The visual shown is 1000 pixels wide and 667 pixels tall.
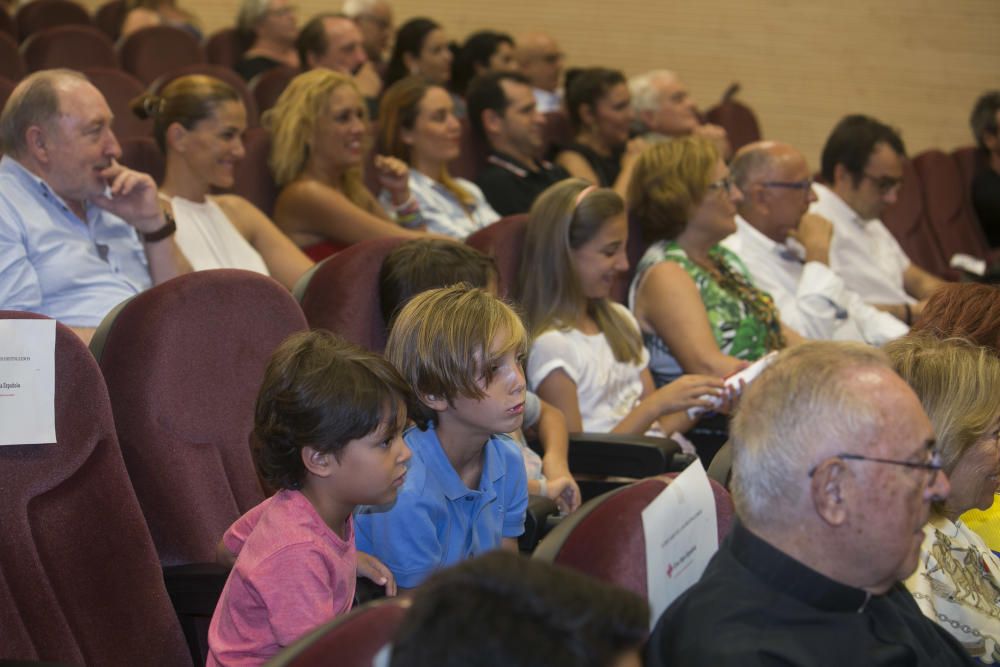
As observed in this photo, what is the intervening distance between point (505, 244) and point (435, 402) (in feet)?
3.49

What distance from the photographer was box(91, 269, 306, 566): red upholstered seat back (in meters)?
1.90

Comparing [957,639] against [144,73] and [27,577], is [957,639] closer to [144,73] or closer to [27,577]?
[27,577]

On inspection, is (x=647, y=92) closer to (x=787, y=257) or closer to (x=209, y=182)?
(x=787, y=257)

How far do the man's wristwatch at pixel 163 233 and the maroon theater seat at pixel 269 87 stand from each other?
5.47ft

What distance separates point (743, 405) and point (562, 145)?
3.69m

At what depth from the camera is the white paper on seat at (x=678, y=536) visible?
137 cm

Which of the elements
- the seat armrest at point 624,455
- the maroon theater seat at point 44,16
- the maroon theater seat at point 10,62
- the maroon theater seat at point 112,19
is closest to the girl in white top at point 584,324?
the seat armrest at point 624,455

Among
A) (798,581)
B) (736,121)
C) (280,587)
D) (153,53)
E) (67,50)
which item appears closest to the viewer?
(798,581)

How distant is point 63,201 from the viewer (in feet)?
8.80

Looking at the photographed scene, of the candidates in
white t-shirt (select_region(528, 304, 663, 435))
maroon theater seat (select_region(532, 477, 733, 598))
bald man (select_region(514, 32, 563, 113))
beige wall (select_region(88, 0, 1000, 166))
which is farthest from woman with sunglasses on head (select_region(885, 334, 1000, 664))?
beige wall (select_region(88, 0, 1000, 166))

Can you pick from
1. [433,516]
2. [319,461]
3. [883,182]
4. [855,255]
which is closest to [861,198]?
[883,182]

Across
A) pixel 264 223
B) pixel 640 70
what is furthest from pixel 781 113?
pixel 264 223

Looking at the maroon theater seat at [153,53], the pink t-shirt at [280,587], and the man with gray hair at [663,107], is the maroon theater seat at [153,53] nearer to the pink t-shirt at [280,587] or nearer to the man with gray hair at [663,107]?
the man with gray hair at [663,107]

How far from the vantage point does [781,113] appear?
730 centimetres
